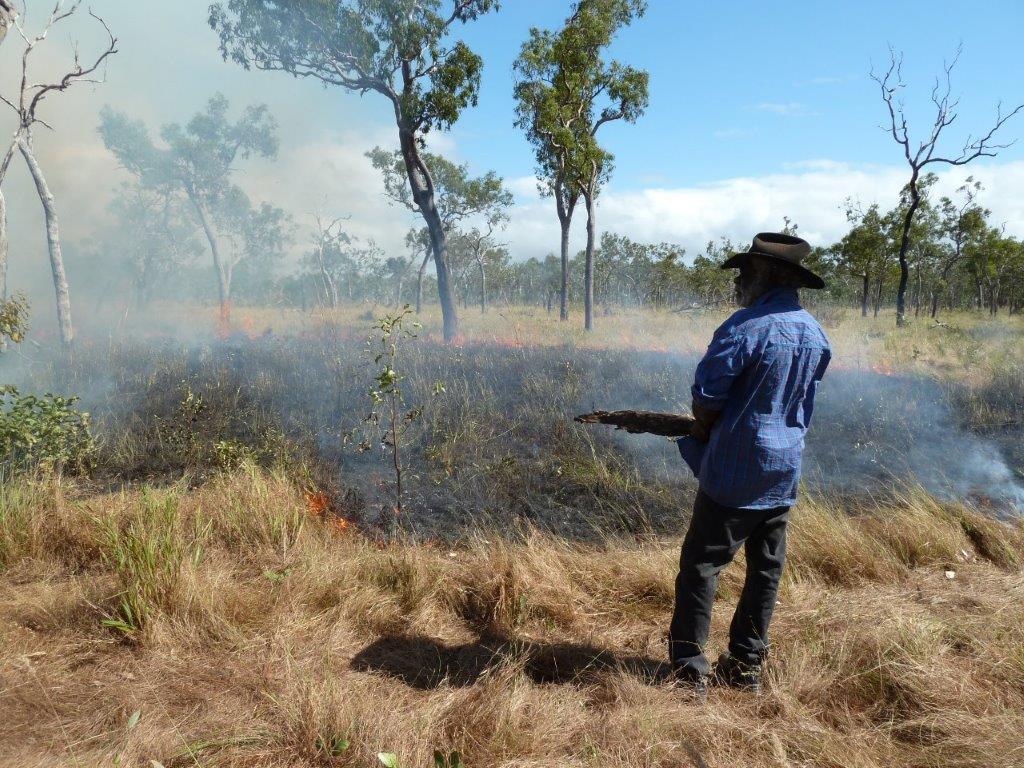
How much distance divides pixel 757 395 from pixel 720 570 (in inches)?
26.9

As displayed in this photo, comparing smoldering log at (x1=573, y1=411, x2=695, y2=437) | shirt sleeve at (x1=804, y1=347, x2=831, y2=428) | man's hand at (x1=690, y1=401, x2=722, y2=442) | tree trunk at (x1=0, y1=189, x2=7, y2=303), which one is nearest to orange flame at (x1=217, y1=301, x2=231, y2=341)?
tree trunk at (x1=0, y1=189, x2=7, y2=303)

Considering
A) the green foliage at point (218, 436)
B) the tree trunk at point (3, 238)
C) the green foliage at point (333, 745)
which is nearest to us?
the green foliage at point (333, 745)

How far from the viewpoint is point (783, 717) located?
212 centimetres

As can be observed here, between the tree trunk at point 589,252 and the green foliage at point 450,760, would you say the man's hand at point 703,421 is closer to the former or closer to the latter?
the green foliage at point 450,760

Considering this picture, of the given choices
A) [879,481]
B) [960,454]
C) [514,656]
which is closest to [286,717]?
[514,656]

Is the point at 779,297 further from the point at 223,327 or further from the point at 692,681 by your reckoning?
the point at 223,327

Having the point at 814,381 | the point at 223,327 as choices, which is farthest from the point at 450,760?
the point at 223,327

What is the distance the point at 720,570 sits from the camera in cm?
222

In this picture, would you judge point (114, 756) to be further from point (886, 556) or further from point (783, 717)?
point (886, 556)

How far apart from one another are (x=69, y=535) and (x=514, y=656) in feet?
8.83

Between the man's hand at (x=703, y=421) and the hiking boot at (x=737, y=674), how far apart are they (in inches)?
35.7

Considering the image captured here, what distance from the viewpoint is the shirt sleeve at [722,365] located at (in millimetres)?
2020

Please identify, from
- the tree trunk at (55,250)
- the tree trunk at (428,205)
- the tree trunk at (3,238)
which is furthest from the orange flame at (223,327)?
the tree trunk at (428,205)

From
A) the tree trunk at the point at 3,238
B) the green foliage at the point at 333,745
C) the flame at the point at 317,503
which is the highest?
the tree trunk at the point at 3,238
